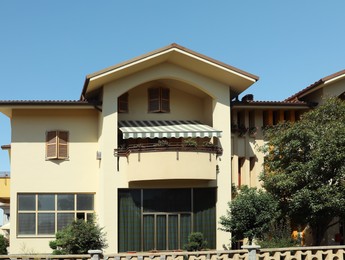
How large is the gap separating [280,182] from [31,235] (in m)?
13.6

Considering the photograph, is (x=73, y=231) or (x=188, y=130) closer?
(x=73, y=231)

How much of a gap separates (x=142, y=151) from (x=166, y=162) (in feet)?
4.30

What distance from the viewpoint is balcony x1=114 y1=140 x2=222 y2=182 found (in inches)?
1134

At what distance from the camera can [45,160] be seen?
31.7 metres

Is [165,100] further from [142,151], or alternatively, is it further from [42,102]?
[42,102]

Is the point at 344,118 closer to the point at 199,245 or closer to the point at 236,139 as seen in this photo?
the point at 236,139

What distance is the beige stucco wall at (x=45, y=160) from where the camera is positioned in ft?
103

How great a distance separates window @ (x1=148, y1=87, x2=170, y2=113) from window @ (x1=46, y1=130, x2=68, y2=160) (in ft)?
16.4

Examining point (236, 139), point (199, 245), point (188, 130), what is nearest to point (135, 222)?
point (199, 245)

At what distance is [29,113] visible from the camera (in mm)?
31953

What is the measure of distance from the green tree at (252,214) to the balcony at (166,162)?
256 centimetres

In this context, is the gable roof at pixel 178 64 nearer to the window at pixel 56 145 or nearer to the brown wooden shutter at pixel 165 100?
the brown wooden shutter at pixel 165 100

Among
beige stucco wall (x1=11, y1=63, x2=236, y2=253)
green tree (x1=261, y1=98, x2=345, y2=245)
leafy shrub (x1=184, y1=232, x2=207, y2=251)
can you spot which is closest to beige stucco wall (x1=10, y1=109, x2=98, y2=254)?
beige stucco wall (x1=11, y1=63, x2=236, y2=253)

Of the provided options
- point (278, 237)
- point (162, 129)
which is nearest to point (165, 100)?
point (162, 129)
